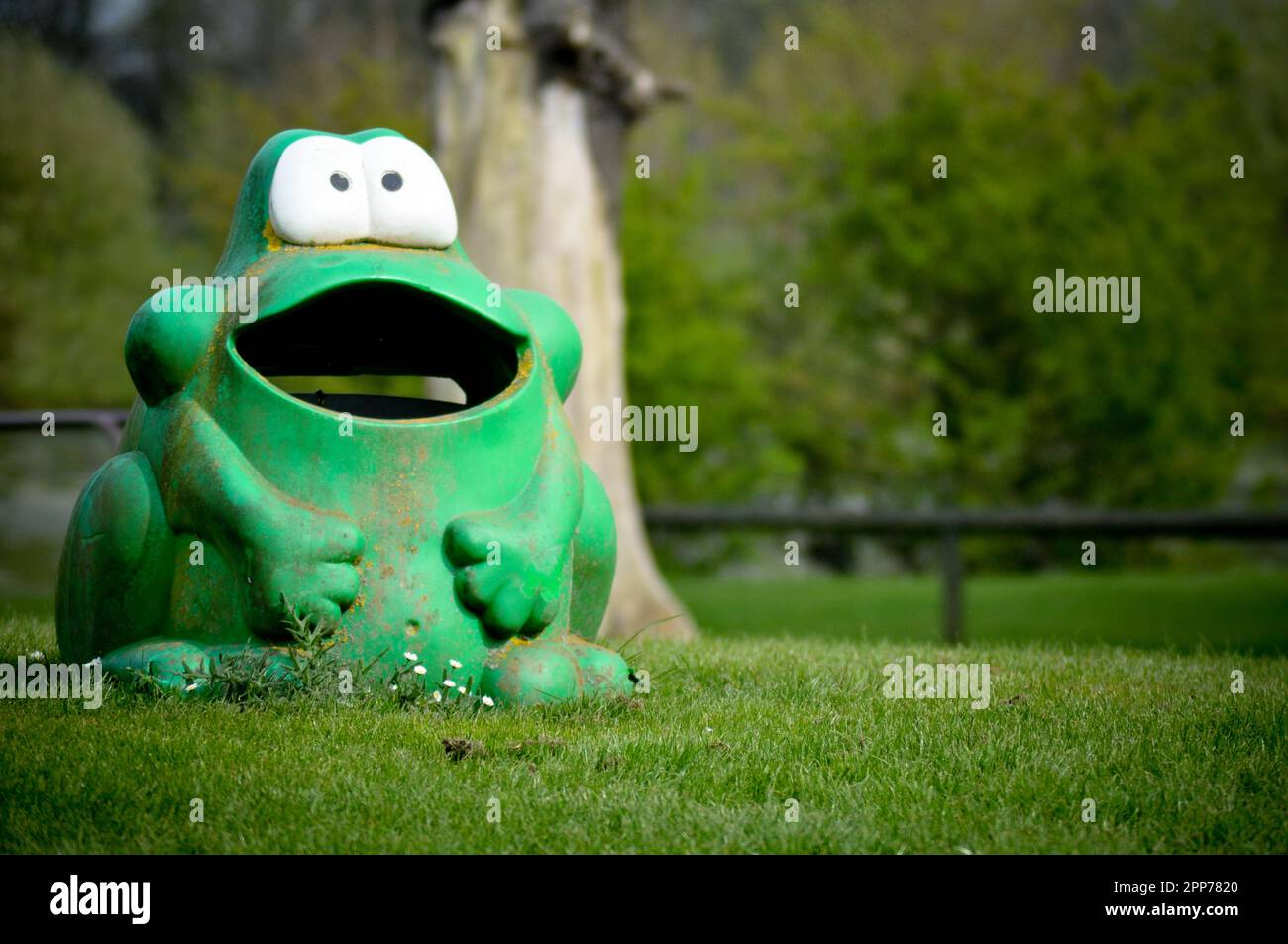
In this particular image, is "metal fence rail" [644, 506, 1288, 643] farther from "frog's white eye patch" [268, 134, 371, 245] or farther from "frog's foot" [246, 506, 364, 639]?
"frog's foot" [246, 506, 364, 639]

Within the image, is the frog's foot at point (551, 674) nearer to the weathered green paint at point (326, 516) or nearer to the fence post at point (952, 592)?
the weathered green paint at point (326, 516)

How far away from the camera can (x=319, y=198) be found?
197 inches

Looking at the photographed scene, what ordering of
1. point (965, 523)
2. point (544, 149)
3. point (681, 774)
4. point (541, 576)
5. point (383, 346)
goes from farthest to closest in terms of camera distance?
1. point (965, 523)
2. point (544, 149)
3. point (383, 346)
4. point (541, 576)
5. point (681, 774)

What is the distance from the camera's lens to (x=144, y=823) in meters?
3.46

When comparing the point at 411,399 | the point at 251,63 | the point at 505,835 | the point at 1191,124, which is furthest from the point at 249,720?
the point at 251,63

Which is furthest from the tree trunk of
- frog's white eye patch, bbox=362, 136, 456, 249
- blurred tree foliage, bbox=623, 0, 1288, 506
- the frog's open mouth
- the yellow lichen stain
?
blurred tree foliage, bbox=623, 0, 1288, 506

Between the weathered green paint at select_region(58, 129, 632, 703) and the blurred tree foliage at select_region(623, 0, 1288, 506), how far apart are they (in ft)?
38.7

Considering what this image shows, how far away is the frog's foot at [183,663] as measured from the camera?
4453mm

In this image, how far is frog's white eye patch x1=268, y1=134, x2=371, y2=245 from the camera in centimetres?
501

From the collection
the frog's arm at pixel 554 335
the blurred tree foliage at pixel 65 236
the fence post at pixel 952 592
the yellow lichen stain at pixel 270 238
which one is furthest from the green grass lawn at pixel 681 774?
the blurred tree foliage at pixel 65 236

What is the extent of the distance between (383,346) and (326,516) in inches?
47.0

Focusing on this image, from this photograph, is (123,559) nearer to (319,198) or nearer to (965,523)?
(319,198)

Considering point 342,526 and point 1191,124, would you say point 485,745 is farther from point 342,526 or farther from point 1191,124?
point 1191,124

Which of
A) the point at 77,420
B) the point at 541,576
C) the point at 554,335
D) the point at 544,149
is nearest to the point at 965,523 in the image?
the point at 544,149
